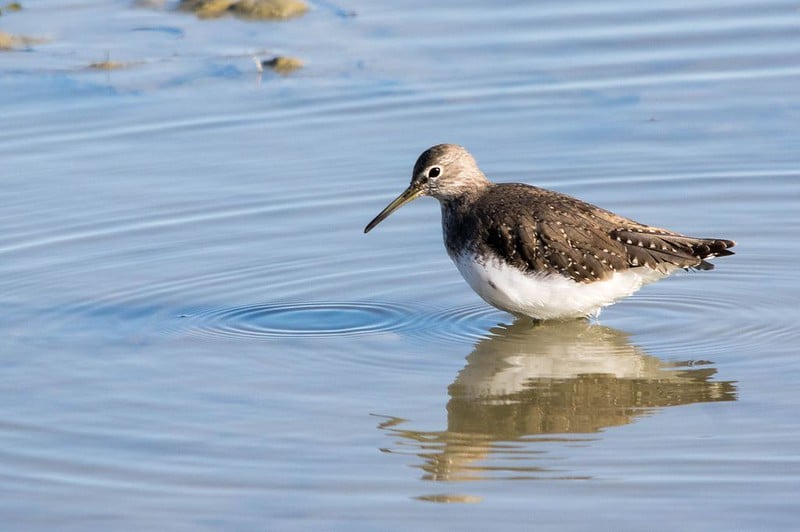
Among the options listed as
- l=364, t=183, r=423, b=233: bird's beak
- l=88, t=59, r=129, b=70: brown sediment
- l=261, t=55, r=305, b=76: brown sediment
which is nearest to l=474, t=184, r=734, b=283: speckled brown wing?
l=364, t=183, r=423, b=233: bird's beak

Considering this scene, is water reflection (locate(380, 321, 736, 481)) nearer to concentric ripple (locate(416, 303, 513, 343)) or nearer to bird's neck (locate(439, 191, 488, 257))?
concentric ripple (locate(416, 303, 513, 343))

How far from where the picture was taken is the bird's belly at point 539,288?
10.4 metres

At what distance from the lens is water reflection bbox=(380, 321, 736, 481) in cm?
831

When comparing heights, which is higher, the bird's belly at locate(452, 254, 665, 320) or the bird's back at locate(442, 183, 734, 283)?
the bird's back at locate(442, 183, 734, 283)

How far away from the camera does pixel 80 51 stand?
16.1 m

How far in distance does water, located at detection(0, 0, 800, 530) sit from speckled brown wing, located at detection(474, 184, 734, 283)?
19.6 inches

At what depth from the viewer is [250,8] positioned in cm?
1733

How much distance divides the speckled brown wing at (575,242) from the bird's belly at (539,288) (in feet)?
0.19

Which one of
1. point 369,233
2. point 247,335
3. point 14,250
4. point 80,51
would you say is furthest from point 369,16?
point 247,335

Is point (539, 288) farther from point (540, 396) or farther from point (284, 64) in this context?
point (284, 64)

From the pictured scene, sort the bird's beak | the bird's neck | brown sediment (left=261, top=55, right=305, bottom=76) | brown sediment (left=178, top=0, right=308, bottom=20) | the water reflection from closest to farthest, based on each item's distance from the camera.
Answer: the water reflection
the bird's neck
the bird's beak
brown sediment (left=261, top=55, right=305, bottom=76)
brown sediment (left=178, top=0, right=308, bottom=20)

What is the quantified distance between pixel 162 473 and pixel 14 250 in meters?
4.55

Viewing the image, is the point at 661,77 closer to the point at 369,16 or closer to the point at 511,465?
the point at 369,16

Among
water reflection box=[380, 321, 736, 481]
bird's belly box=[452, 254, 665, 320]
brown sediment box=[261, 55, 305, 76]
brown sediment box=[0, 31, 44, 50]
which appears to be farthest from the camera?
brown sediment box=[0, 31, 44, 50]
